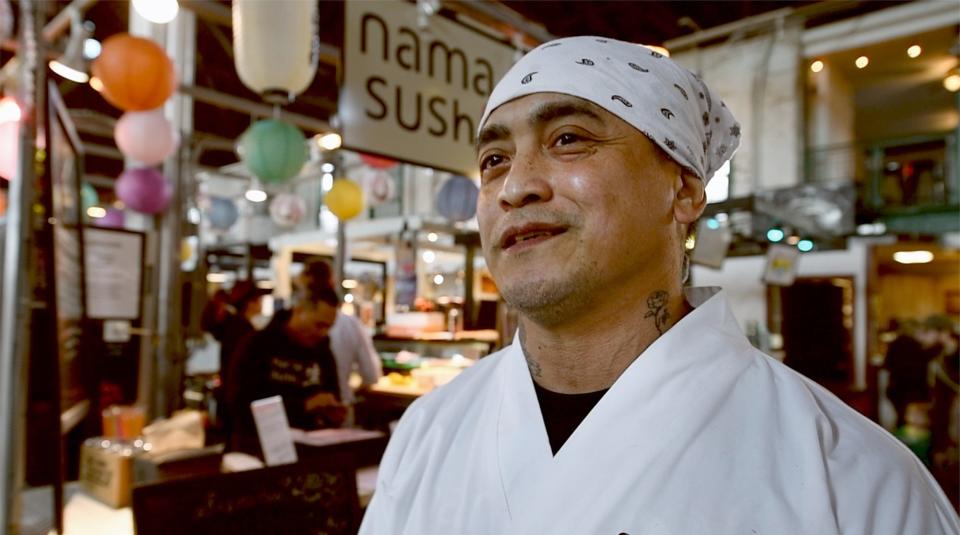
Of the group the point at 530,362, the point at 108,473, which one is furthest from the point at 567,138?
the point at 108,473

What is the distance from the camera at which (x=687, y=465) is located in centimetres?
110

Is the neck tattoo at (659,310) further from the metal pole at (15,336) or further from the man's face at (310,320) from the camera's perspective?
the man's face at (310,320)

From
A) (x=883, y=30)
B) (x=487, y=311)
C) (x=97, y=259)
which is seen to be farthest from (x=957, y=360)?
(x=97, y=259)

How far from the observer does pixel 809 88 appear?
12.6 meters

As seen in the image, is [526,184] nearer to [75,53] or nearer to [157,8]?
[157,8]

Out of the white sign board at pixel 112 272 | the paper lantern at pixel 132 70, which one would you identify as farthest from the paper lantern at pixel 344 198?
the paper lantern at pixel 132 70

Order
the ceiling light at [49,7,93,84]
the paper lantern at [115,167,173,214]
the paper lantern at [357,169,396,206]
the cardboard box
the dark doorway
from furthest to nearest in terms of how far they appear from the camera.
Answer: the dark doorway
the paper lantern at [357,169,396,206]
the paper lantern at [115,167,173,214]
the ceiling light at [49,7,93,84]
the cardboard box

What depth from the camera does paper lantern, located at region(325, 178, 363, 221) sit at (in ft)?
20.9

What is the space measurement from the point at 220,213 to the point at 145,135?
5164 millimetres

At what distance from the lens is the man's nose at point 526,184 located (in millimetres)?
1365

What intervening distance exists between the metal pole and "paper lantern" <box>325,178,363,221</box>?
4.00m

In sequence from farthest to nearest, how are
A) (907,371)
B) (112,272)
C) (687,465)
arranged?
(907,371) → (112,272) → (687,465)

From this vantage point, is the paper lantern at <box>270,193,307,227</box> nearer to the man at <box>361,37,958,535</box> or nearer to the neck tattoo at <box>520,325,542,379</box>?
the man at <box>361,37,958,535</box>

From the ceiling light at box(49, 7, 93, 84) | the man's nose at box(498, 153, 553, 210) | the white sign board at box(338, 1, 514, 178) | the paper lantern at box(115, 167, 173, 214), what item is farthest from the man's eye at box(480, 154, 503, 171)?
the paper lantern at box(115, 167, 173, 214)
